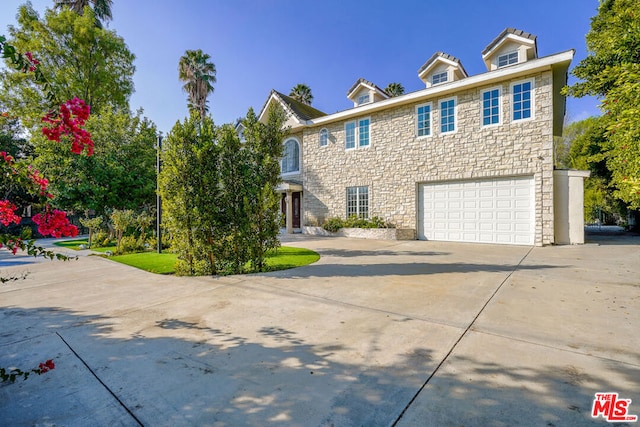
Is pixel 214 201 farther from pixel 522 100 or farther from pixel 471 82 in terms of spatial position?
pixel 522 100

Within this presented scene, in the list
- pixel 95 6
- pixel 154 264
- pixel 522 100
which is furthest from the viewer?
pixel 95 6

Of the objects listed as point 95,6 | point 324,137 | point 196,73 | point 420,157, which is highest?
point 95,6

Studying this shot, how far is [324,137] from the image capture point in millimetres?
16797

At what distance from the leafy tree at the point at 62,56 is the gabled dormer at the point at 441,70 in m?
23.0

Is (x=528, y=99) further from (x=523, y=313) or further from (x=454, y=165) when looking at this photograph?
(x=523, y=313)

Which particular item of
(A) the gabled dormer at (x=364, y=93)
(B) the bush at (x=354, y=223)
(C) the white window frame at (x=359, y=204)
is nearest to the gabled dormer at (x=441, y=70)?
(A) the gabled dormer at (x=364, y=93)

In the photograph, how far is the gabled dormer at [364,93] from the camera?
1541 cm

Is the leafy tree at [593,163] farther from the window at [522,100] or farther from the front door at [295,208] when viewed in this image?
the front door at [295,208]

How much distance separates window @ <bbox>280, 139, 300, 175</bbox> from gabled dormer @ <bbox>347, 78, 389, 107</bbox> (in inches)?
182

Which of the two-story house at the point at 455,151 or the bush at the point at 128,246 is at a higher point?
the two-story house at the point at 455,151

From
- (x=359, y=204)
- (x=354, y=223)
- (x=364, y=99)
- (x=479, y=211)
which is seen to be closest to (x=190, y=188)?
(x=354, y=223)

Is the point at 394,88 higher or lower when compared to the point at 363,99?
higher

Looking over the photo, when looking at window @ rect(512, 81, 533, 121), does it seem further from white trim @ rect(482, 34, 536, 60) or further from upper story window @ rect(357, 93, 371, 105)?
upper story window @ rect(357, 93, 371, 105)

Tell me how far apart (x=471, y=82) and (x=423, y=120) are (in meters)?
2.43
